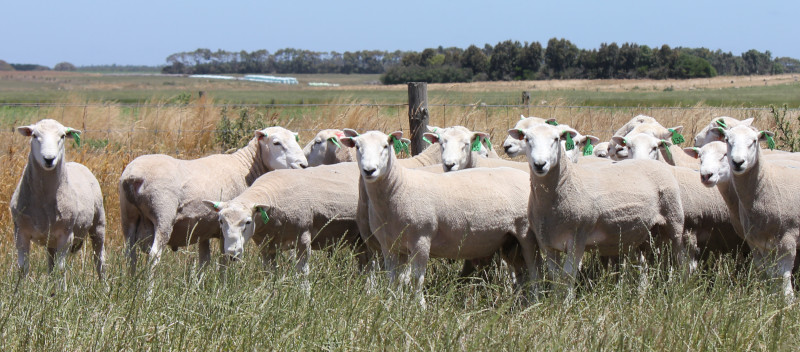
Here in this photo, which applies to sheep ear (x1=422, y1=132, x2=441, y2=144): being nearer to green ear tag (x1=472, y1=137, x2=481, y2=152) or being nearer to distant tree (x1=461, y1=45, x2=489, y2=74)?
green ear tag (x1=472, y1=137, x2=481, y2=152)

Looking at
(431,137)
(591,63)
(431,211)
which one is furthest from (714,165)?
(591,63)

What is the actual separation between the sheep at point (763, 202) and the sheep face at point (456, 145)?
2.28 metres

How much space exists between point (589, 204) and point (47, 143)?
418cm

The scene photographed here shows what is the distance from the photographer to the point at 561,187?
620 cm

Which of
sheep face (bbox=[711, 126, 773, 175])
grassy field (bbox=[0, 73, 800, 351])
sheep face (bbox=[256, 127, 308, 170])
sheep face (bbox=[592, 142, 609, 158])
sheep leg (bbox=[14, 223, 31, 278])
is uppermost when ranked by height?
sheep face (bbox=[711, 126, 773, 175])

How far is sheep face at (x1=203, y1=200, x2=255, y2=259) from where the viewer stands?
6635 mm

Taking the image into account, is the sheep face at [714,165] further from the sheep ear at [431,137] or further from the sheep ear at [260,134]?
the sheep ear at [260,134]

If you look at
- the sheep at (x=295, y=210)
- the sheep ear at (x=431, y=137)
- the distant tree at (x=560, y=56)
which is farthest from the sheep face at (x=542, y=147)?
the distant tree at (x=560, y=56)

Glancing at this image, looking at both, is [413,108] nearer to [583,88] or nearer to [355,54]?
[583,88]

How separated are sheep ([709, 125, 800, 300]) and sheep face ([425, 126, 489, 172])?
7.50 feet

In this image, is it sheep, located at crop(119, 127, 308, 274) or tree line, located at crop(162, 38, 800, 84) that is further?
tree line, located at crop(162, 38, 800, 84)

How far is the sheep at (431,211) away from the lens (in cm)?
622

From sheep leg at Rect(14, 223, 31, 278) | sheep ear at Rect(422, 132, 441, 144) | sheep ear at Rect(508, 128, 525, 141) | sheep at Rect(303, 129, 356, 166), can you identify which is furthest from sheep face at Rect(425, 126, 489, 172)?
sheep leg at Rect(14, 223, 31, 278)

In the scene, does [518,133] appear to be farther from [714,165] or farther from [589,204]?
[714,165]
